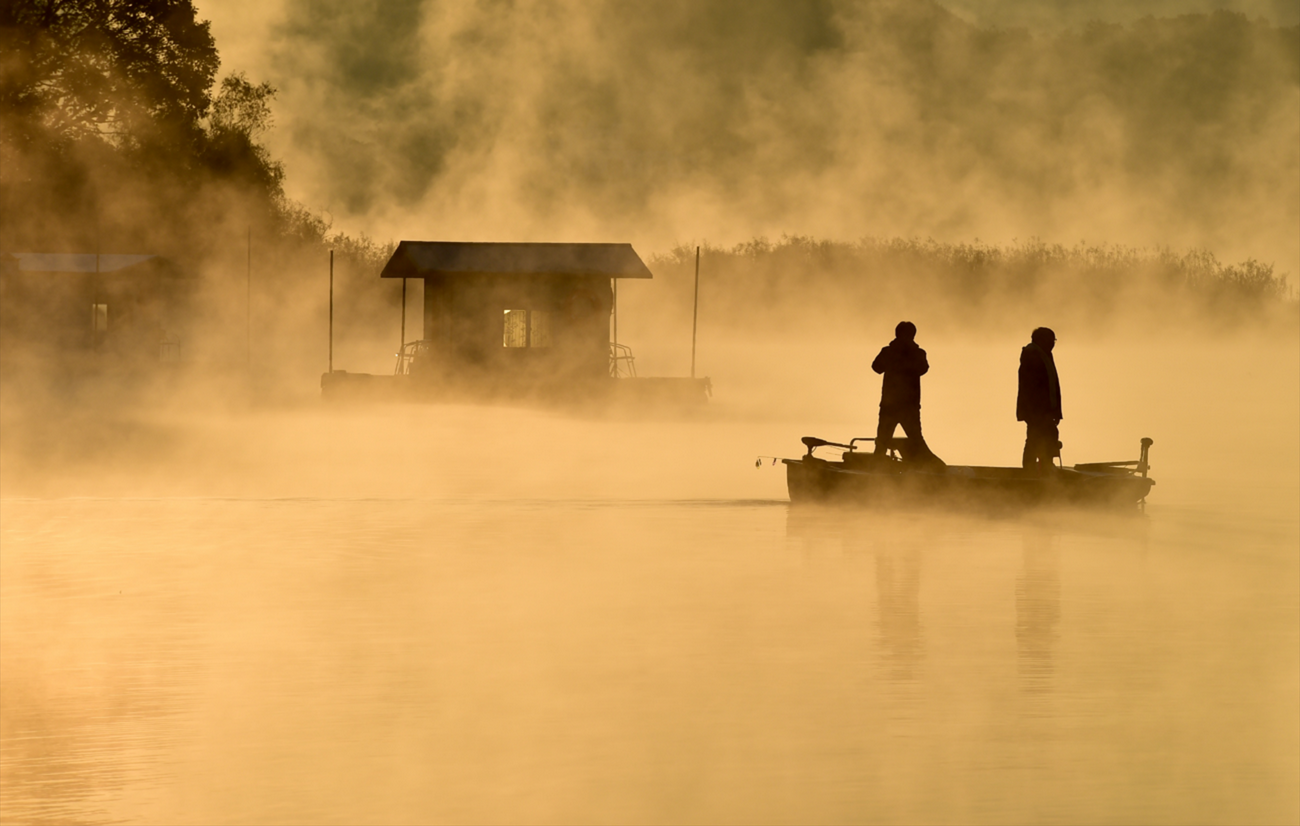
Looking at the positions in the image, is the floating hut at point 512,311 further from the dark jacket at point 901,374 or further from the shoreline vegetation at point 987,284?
the shoreline vegetation at point 987,284

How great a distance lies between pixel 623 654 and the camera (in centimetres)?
1098

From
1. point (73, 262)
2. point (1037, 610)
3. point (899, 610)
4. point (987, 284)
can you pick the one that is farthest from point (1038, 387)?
point (987, 284)

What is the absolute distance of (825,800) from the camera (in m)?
7.85

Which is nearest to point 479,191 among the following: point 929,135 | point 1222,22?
point 929,135

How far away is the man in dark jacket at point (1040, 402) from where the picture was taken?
18109mm

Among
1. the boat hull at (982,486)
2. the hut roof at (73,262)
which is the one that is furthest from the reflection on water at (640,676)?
the hut roof at (73,262)

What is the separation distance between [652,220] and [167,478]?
14433cm

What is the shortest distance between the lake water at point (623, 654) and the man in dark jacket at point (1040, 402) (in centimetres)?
78

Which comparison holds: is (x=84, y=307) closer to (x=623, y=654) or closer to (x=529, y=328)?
(x=529, y=328)

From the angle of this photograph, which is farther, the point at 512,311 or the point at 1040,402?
the point at 512,311

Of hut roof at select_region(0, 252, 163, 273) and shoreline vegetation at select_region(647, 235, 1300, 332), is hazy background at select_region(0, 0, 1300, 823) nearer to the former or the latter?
hut roof at select_region(0, 252, 163, 273)

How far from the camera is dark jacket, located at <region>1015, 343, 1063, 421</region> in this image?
18.1 meters

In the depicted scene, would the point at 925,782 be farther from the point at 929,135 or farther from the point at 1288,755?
the point at 929,135

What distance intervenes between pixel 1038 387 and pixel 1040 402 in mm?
165
